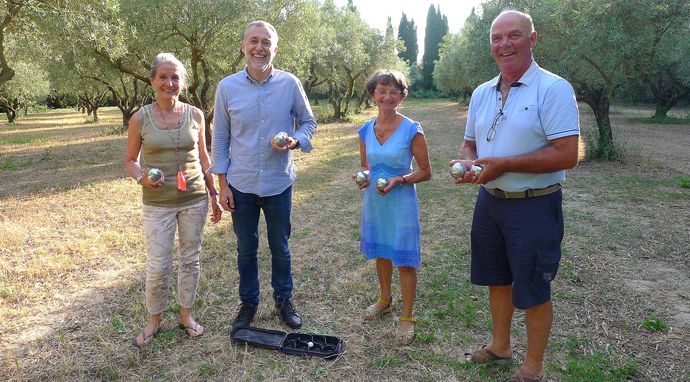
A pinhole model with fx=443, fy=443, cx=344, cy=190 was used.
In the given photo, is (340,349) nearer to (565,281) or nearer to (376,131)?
(376,131)

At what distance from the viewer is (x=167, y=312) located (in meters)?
3.93

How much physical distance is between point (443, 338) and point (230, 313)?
1.86 metres

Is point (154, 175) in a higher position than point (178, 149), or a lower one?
lower

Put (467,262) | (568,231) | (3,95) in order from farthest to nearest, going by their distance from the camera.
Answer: (3,95), (568,231), (467,262)

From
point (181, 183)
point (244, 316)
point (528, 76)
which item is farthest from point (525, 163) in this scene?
point (244, 316)

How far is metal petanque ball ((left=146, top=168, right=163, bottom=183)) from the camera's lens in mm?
3060

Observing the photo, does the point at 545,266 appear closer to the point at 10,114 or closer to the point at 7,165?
the point at 7,165

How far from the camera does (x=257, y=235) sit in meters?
3.61

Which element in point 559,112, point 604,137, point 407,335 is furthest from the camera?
point 604,137

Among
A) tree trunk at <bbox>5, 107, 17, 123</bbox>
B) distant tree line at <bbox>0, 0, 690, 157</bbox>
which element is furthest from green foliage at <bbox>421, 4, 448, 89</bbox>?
tree trunk at <bbox>5, 107, 17, 123</bbox>

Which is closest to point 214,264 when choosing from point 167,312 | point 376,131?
point 167,312

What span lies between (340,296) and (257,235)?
116 cm

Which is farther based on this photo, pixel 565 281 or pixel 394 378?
pixel 565 281

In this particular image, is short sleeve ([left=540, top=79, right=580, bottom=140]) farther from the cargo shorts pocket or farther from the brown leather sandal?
the brown leather sandal
